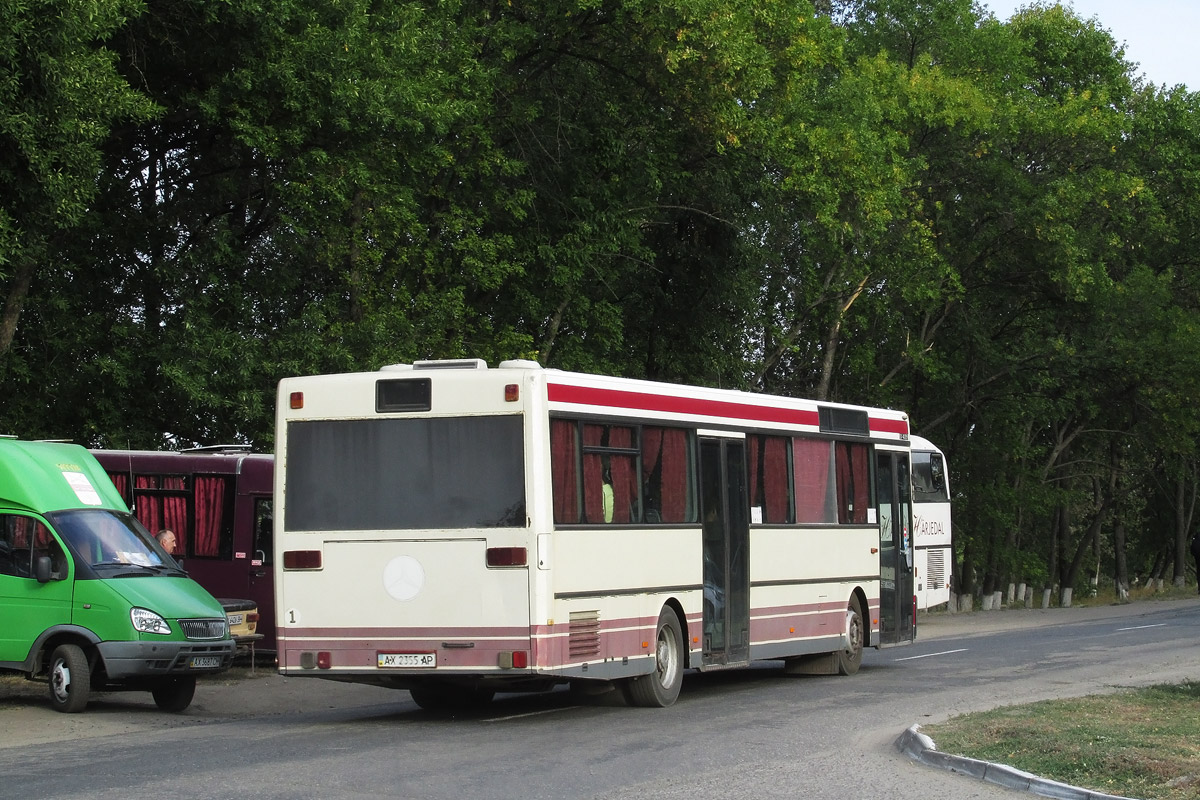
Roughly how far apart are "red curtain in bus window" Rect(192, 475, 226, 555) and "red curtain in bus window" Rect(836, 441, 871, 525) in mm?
9031

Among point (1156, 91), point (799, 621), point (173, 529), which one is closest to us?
point (799, 621)

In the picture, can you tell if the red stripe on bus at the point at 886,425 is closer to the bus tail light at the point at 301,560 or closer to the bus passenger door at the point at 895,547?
the bus passenger door at the point at 895,547

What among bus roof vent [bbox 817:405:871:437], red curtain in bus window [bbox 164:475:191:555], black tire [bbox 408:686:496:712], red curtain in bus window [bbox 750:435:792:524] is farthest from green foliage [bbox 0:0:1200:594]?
red curtain in bus window [bbox 750:435:792:524]

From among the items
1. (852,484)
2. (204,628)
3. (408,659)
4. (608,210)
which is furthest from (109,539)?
(608,210)

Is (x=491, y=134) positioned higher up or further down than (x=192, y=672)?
higher up

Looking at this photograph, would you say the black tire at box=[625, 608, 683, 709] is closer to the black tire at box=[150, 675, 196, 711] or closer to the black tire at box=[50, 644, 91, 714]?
the black tire at box=[150, 675, 196, 711]

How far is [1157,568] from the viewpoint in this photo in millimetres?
73438

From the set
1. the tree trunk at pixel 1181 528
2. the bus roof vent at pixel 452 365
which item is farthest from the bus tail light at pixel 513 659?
the tree trunk at pixel 1181 528

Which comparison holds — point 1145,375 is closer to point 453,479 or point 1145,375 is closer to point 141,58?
point 141,58

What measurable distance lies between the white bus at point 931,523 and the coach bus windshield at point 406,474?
1761 cm

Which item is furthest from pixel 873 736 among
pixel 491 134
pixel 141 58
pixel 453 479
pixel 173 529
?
pixel 491 134

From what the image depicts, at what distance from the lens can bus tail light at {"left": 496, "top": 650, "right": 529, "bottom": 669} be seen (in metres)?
13.7

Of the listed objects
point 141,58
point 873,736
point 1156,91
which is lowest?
point 873,736

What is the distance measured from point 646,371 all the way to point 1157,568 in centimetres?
4425
